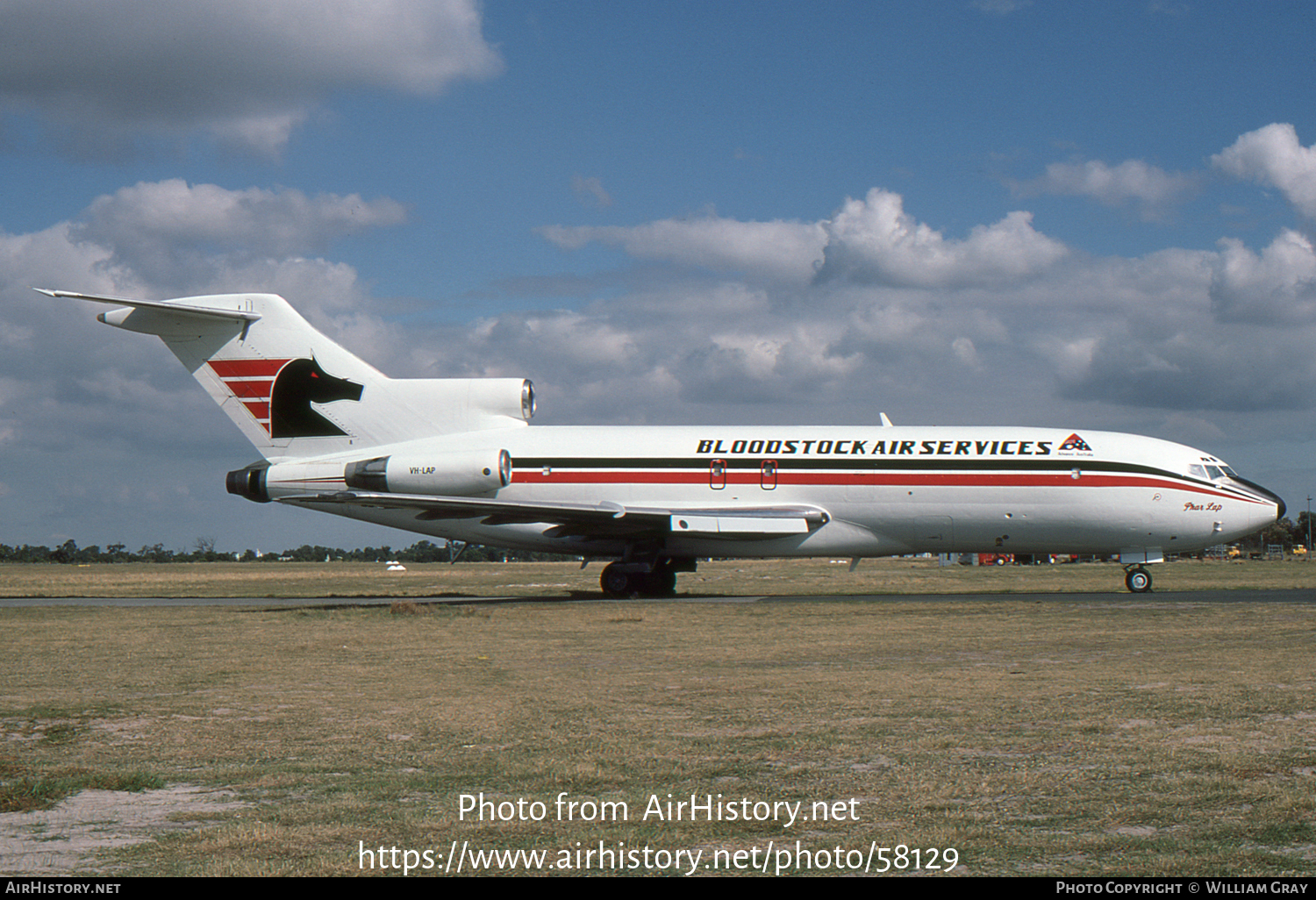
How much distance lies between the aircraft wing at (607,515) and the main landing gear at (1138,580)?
8094 millimetres

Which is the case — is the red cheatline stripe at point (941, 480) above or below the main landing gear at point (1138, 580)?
above

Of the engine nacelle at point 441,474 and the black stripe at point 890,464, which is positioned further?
the engine nacelle at point 441,474

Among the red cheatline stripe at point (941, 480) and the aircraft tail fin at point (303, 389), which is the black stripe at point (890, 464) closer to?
the red cheatline stripe at point (941, 480)

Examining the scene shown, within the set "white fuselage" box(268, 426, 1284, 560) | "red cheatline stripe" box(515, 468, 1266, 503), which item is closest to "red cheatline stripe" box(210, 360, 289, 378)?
"white fuselage" box(268, 426, 1284, 560)

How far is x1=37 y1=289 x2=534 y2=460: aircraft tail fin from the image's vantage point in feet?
100

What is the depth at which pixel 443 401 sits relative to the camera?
103ft

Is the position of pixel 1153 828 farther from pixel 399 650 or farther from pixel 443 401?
pixel 443 401

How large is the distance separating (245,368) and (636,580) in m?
12.1

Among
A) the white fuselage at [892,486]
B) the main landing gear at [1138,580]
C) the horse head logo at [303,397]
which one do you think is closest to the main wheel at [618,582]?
the white fuselage at [892,486]

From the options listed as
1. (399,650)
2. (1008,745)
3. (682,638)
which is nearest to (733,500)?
(682,638)

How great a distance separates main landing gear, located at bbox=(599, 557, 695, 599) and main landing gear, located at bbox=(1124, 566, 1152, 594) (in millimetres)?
12095

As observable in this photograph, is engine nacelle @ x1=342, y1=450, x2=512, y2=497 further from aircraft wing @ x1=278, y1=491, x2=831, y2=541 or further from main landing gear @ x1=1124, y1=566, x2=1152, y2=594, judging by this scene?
main landing gear @ x1=1124, y1=566, x2=1152, y2=594

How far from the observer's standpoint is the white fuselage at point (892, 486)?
94.0 ft
